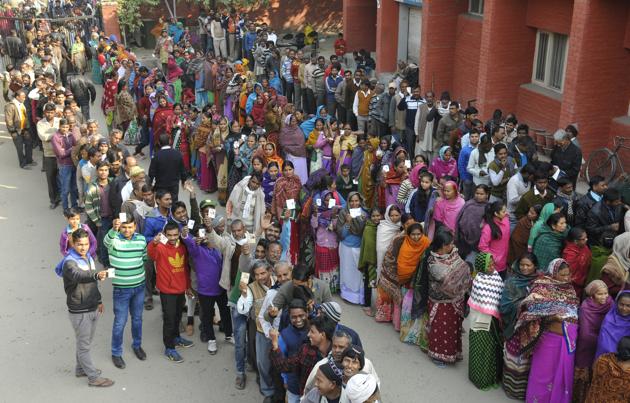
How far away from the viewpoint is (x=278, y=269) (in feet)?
Result: 21.6

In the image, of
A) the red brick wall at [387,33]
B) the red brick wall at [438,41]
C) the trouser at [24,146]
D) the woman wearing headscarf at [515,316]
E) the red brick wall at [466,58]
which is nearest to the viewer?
the woman wearing headscarf at [515,316]

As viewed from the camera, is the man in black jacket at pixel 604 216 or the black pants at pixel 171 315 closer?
the black pants at pixel 171 315

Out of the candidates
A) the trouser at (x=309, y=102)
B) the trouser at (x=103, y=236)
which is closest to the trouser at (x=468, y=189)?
the trouser at (x=103, y=236)

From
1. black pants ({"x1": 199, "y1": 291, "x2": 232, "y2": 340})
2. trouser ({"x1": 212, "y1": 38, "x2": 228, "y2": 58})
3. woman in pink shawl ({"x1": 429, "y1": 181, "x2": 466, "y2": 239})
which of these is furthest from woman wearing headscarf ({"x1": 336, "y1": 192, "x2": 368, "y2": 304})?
trouser ({"x1": 212, "y1": 38, "x2": 228, "y2": 58})

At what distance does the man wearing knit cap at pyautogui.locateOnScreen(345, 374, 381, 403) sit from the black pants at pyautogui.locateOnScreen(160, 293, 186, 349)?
3206mm

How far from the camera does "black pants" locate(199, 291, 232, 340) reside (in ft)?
25.5

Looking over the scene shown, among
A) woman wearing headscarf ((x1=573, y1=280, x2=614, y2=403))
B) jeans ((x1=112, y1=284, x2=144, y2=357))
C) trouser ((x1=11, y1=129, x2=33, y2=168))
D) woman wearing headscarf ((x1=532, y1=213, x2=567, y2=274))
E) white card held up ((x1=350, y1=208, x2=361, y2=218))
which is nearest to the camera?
woman wearing headscarf ((x1=573, y1=280, x2=614, y2=403))

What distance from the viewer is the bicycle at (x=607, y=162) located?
11812mm

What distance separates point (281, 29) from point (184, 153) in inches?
677

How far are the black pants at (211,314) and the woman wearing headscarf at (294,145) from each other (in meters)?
4.20

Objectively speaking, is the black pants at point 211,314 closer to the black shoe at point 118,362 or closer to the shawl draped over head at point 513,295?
the black shoe at point 118,362

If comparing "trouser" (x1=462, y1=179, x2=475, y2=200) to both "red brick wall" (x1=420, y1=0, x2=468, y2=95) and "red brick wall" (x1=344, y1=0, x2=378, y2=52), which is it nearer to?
"red brick wall" (x1=420, y1=0, x2=468, y2=95)

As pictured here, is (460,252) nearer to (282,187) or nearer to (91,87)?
(282,187)

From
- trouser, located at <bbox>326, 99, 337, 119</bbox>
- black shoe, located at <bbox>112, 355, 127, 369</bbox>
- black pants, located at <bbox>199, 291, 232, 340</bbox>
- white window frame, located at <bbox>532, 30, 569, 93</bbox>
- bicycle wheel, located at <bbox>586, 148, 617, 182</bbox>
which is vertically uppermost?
white window frame, located at <bbox>532, 30, 569, 93</bbox>
